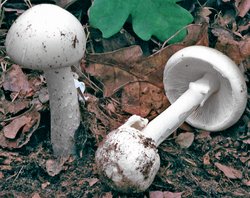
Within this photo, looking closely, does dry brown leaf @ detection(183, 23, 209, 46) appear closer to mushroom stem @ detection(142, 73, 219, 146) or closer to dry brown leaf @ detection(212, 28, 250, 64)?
dry brown leaf @ detection(212, 28, 250, 64)

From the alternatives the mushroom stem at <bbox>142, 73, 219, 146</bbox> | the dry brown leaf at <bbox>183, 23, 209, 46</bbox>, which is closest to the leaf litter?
the dry brown leaf at <bbox>183, 23, 209, 46</bbox>

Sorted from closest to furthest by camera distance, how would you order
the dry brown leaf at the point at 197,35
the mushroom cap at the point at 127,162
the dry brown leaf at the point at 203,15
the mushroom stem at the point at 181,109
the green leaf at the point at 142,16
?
the mushroom cap at the point at 127,162 → the mushroom stem at the point at 181,109 → the dry brown leaf at the point at 197,35 → the green leaf at the point at 142,16 → the dry brown leaf at the point at 203,15

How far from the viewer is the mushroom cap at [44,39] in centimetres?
200

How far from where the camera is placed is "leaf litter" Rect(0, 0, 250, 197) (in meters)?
2.28

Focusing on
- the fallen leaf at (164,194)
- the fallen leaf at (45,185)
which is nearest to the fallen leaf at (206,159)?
the fallen leaf at (164,194)

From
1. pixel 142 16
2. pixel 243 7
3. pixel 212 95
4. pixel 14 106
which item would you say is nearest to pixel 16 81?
pixel 14 106

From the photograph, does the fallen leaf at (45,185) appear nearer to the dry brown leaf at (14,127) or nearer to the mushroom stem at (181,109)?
the dry brown leaf at (14,127)

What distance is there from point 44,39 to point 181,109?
0.80 metres

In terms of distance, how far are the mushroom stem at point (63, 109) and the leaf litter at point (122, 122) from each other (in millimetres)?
71

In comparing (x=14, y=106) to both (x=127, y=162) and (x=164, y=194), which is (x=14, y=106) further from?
(x=164, y=194)

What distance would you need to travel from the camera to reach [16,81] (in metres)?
2.77

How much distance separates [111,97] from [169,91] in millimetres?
308

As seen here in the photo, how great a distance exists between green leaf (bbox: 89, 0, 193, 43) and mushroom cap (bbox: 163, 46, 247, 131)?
31cm

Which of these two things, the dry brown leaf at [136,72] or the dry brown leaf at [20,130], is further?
the dry brown leaf at [136,72]
